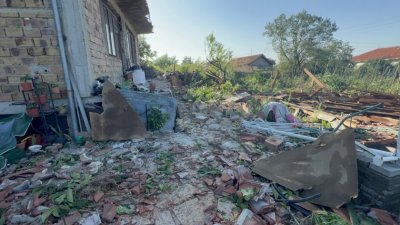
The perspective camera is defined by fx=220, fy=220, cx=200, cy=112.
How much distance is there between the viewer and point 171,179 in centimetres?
264

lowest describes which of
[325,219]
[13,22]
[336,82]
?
[325,219]

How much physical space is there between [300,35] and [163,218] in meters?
36.1

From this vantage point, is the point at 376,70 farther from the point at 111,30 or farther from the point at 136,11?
the point at 111,30

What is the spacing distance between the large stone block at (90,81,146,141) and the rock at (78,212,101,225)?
6.35ft

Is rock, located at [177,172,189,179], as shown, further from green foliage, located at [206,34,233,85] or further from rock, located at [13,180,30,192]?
green foliage, located at [206,34,233,85]

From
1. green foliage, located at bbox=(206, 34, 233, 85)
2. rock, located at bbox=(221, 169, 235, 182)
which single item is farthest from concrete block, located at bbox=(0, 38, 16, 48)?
green foliage, located at bbox=(206, 34, 233, 85)

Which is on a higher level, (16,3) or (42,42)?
(16,3)

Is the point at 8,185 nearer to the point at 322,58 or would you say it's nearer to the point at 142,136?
the point at 142,136

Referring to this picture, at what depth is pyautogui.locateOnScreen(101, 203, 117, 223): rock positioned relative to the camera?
1.97 metres

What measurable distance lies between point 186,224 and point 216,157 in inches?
53.7

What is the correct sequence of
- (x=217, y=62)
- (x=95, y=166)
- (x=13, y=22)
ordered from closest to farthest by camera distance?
(x=95, y=166) → (x=13, y=22) → (x=217, y=62)

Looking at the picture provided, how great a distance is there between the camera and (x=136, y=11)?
796 cm

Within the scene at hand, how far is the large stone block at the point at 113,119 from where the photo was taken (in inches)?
147

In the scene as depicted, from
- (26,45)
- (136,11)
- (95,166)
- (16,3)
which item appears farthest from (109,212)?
(136,11)
